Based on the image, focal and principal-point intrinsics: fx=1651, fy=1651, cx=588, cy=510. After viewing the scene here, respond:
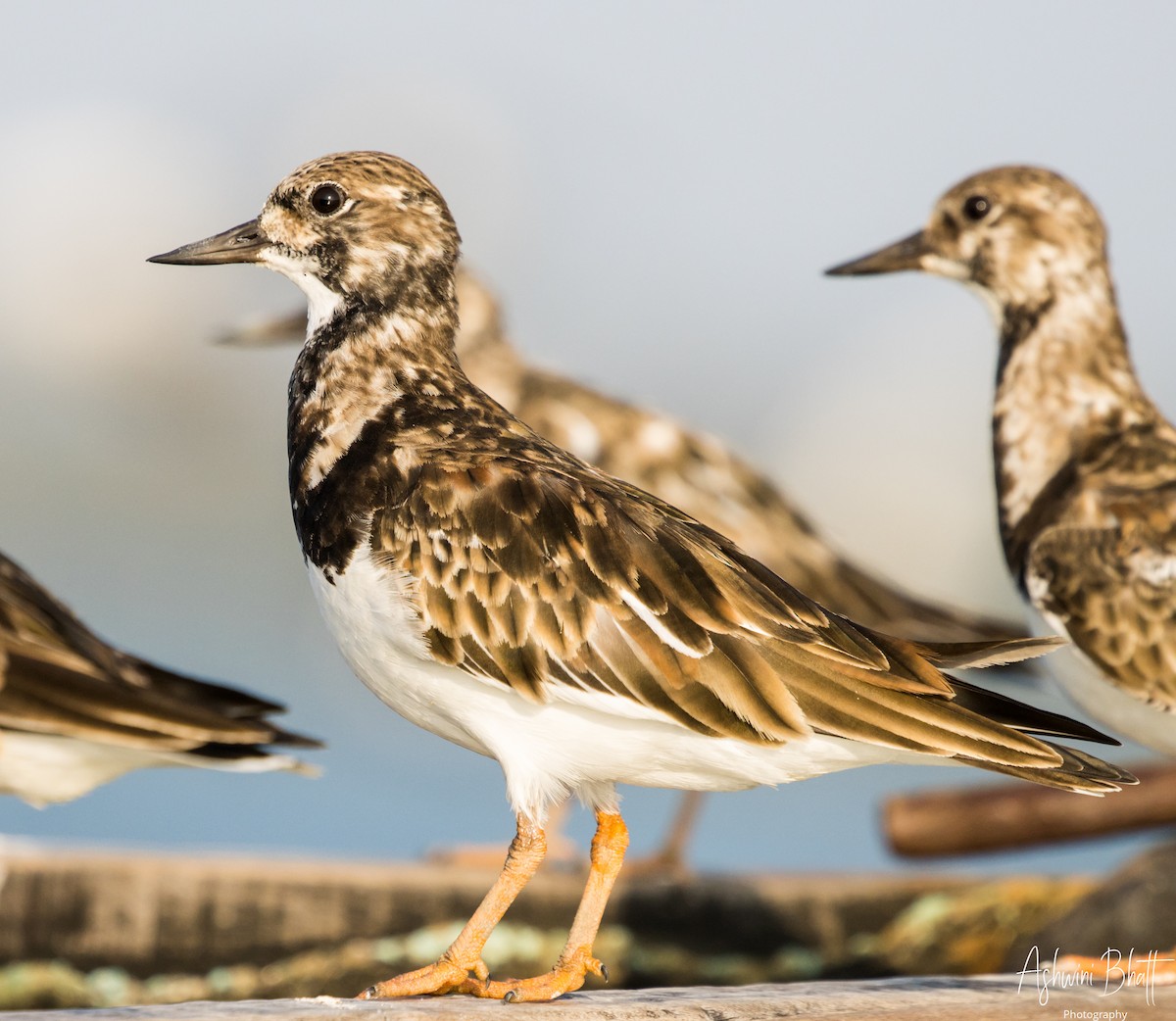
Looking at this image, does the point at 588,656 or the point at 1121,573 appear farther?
the point at 1121,573

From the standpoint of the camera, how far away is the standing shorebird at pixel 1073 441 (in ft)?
18.2

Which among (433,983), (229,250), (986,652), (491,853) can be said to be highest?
(229,250)

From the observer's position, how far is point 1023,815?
8.22m

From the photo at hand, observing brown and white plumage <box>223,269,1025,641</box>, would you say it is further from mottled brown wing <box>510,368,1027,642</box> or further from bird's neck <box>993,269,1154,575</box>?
bird's neck <box>993,269,1154,575</box>

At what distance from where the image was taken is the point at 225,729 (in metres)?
4.14

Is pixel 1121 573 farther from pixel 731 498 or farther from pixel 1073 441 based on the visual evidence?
pixel 731 498

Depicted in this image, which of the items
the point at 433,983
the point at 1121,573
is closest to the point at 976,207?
the point at 1121,573

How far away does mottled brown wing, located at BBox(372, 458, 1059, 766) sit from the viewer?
12.6 ft

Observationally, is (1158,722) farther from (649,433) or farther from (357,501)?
(649,433)

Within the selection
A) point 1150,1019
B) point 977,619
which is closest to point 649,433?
point 977,619

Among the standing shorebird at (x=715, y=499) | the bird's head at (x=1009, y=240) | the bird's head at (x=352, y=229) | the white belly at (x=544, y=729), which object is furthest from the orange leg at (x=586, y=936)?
the standing shorebird at (x=715, y=499)

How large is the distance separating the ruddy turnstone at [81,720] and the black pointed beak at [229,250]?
0.97 meters

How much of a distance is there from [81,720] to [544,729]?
3.82 feet

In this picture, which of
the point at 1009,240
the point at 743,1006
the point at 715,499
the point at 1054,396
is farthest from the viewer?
the point at 715,499
